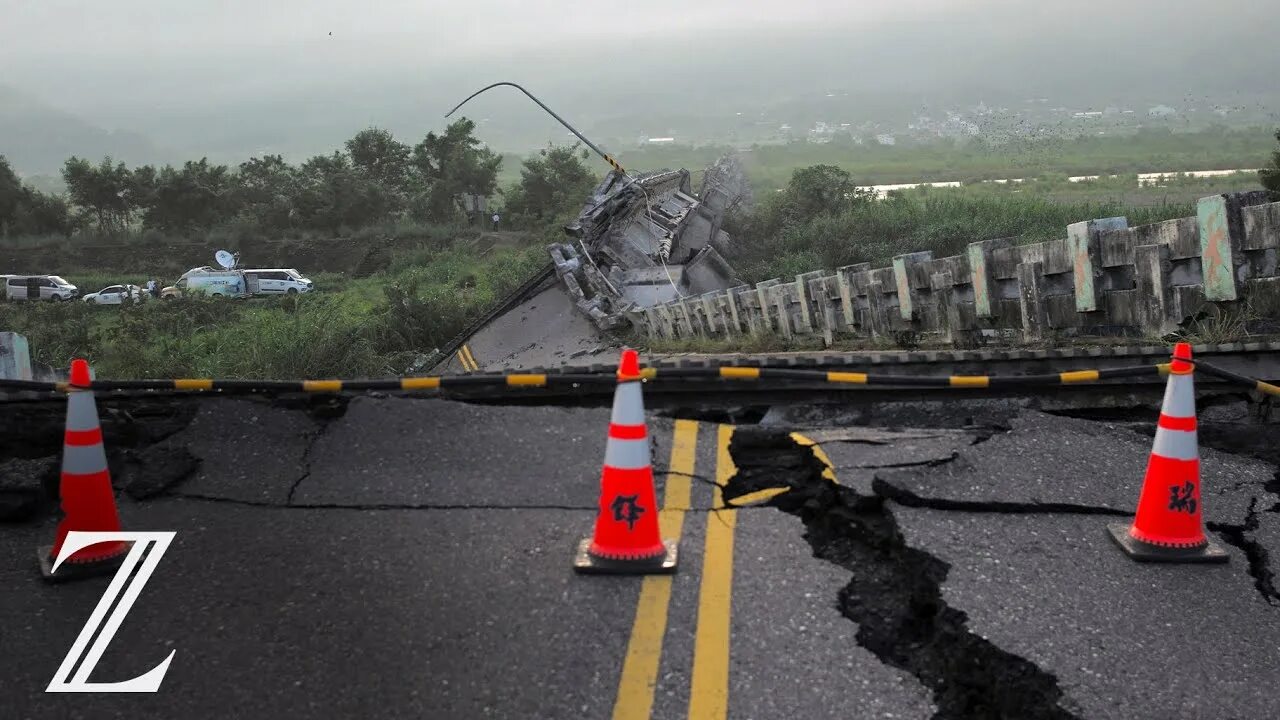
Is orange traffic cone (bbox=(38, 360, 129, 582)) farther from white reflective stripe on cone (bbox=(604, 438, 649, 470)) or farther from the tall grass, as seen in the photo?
the tall grass

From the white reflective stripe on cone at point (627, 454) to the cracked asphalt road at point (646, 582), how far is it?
460mm

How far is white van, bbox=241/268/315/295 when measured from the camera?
4853 cm

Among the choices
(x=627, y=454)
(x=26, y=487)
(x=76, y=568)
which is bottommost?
(x=76, y=568)

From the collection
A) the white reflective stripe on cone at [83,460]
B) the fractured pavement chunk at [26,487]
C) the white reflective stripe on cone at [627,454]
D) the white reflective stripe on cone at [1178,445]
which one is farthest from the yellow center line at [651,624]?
the fractured pavement chunk at [26,487]

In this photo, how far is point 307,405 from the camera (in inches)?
246

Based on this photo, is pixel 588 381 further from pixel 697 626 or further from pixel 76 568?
pixel 76 568

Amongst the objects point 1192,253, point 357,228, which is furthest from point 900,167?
point 1192,253

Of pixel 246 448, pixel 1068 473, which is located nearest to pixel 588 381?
pixel 246 448

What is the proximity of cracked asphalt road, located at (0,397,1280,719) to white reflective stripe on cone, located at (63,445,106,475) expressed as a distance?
14.0 inches

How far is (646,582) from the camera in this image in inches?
173

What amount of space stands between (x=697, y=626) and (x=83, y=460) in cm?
291

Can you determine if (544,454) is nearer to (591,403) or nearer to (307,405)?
(591,403)

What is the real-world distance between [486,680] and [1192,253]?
7.32 meters

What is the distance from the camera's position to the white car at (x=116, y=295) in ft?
122
